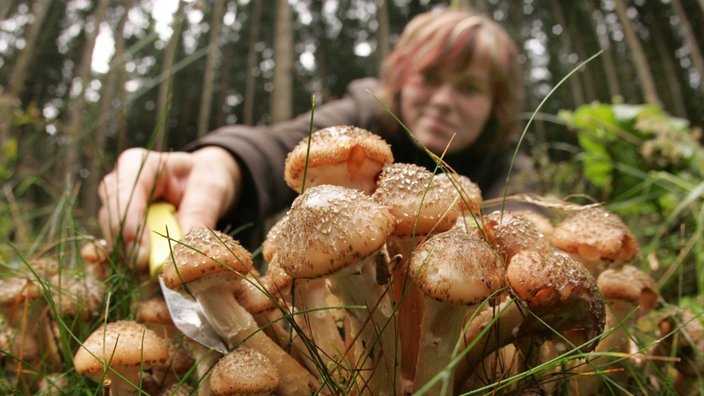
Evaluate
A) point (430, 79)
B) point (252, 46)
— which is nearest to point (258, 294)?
point (430, 79)

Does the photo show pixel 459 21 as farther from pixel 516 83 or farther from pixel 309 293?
pixel 309 293

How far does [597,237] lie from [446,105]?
2438mm

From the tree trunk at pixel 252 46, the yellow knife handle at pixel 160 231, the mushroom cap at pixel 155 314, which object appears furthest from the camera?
the tree trunk at pixel 252 46

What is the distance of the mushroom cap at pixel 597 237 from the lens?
129 cm

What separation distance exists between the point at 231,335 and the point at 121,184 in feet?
3.69

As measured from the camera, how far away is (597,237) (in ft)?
4.26

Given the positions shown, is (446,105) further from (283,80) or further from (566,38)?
(566,38)

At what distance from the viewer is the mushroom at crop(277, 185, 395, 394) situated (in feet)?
2.96

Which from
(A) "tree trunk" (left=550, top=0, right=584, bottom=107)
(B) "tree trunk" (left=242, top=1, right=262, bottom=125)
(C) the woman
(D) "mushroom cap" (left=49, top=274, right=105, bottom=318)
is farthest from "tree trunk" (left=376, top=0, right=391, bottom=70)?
(A) "tree trunk" (left=550, top=0, right=584, bottom=107)

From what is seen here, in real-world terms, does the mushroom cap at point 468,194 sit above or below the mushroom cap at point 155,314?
above

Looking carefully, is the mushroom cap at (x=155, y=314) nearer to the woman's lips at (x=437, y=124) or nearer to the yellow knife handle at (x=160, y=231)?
the yellow knife handle at (x=160, y=231)

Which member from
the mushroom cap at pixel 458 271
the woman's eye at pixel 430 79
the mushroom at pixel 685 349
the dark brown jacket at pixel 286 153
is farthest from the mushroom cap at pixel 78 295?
the woman's eye at pixel 430 79

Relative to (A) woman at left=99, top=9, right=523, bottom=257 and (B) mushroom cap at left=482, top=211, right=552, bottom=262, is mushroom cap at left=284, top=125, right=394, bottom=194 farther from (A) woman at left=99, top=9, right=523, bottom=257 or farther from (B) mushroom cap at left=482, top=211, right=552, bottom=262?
(A) woman at left=99, top=9, right=523, bottom=257

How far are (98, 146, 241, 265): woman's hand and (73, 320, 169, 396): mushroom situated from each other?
516 mm
